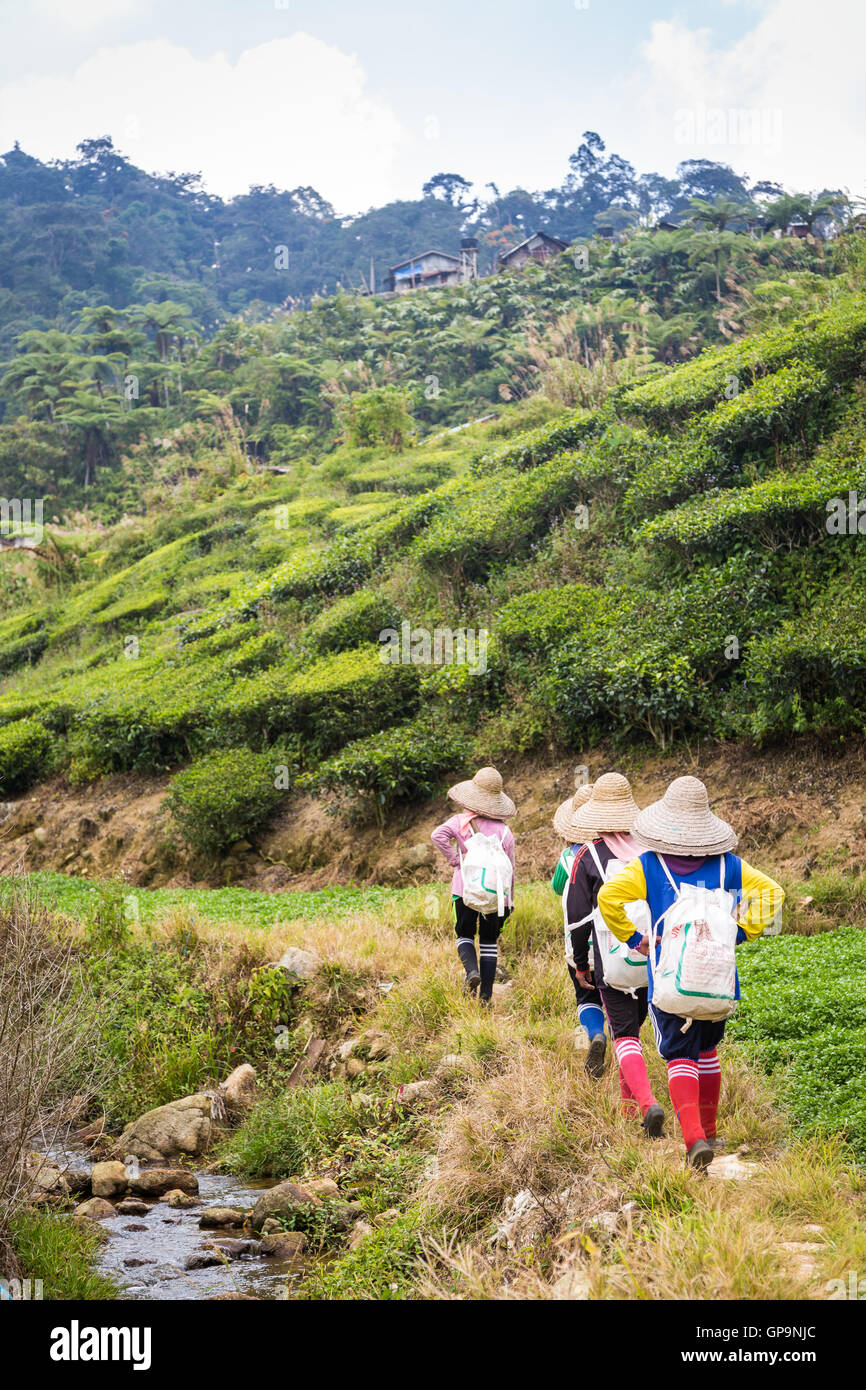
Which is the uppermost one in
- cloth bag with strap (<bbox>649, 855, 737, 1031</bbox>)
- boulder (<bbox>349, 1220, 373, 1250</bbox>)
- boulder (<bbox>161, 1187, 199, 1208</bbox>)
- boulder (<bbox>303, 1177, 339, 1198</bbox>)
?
cloth bag with strap (<bbox>649, 855, 737, 1031</bbox>)

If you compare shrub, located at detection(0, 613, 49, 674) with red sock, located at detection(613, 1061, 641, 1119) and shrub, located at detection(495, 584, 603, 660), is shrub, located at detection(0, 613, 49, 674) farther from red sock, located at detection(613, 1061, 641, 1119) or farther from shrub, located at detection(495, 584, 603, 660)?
red sock, located at detection(613, 1061, 641, 1119)

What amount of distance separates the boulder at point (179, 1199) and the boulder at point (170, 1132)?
66 centimetres

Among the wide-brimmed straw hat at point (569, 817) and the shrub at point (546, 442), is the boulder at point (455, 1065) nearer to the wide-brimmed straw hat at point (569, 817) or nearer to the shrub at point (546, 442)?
the wide-brimmed straw hat at point (569, 817)

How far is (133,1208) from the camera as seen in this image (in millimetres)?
6723

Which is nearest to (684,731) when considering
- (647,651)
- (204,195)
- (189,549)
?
(647,651)

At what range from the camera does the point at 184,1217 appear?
6590 mm

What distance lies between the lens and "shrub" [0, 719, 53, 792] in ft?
61.8

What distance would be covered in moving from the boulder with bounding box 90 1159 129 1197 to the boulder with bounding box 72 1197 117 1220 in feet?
0.59

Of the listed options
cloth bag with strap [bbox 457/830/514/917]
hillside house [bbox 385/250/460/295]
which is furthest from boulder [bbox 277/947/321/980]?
hillside house [bbox 385/250/460/295]

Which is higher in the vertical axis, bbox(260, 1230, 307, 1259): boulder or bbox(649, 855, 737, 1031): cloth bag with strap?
bbox(649, 855, 737, 1031): cloth bag with strap

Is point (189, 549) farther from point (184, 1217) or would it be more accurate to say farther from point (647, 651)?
point (184, 1217)

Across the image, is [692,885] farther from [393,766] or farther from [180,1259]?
[393,766]

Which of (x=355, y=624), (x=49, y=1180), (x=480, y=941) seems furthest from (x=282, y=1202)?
(x=355, y=624)

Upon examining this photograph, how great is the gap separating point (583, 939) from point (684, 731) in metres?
6.45
